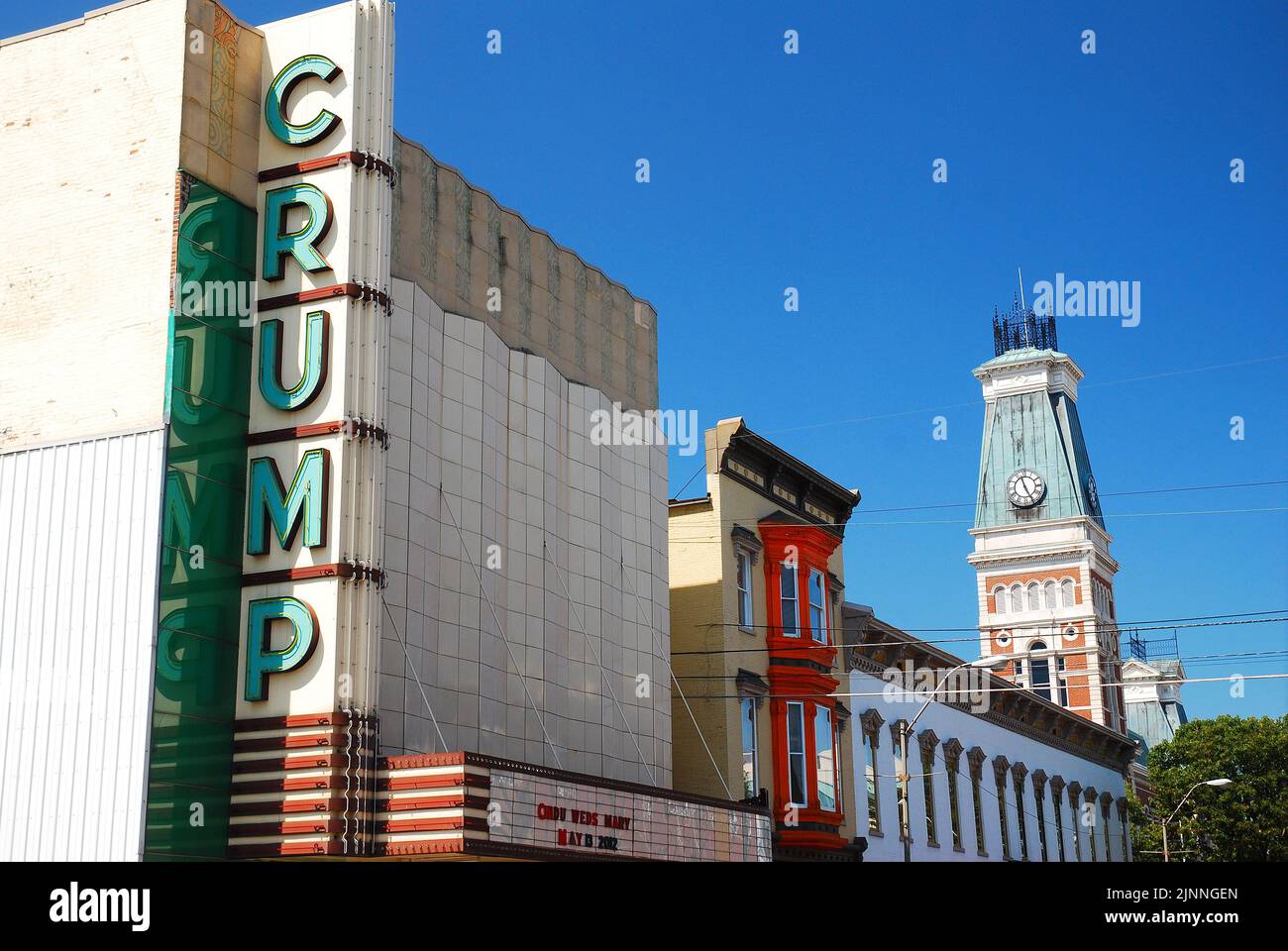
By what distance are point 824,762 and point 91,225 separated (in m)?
23.2

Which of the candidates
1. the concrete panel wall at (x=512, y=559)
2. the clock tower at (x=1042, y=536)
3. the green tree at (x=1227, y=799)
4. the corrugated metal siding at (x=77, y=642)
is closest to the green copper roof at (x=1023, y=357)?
the clock tower at (x=1042, y=536)

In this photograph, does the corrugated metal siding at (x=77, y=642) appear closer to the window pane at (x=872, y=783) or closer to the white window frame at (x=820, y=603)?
the white window frame at (x=820, y=603)

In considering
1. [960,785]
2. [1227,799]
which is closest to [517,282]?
[960,785]

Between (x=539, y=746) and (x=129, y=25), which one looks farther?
(x=539, y=746)

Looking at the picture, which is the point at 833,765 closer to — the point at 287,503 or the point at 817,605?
the point at 817,605

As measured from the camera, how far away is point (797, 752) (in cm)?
3884

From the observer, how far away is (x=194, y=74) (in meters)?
25.1

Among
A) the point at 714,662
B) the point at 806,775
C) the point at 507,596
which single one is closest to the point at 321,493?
the point at 507,596

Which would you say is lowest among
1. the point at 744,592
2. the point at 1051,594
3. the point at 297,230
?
the point at 744,592

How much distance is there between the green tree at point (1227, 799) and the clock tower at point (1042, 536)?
43148 mm
